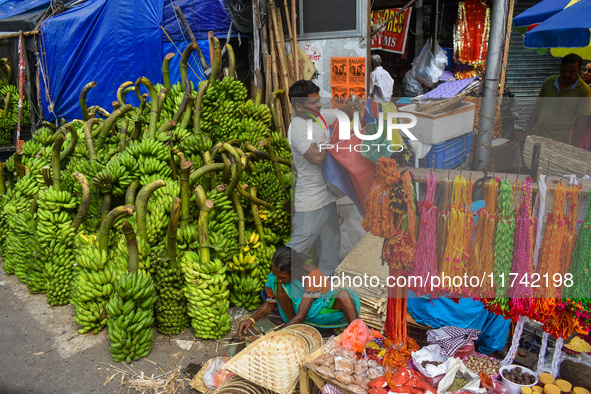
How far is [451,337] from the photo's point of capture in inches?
114

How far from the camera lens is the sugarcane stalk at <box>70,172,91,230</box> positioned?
4104mm

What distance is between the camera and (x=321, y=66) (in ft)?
20.0

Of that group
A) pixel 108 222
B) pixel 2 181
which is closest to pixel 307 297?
pixel 108 222

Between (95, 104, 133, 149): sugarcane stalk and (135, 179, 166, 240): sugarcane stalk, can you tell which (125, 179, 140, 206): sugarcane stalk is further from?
(95, 104, 133, 149): sugarcane stalk

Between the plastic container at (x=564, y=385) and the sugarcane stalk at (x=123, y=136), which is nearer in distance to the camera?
the plastic container at (x=564, y=385)

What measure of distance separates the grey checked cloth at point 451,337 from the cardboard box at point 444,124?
1248 millimetres

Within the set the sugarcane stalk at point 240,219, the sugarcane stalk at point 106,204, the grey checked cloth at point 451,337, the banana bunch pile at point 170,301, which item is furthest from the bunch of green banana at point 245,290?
the grey checked cloth at point 451,337

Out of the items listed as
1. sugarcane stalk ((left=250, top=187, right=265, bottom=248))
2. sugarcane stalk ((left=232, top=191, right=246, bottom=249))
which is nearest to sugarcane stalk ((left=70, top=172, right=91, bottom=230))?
sugarcane stalk ((left=232, top=191, right=246, bottom=249))

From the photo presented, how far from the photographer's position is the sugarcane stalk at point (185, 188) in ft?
12.0

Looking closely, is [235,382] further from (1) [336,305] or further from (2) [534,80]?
(2) [534,80]

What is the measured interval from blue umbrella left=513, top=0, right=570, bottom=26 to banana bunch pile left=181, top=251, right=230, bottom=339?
11.7 feet

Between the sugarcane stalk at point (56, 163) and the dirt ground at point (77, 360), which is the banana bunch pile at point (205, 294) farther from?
the sugarcane stalk at point (56, 163)

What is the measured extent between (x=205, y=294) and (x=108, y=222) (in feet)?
3.24

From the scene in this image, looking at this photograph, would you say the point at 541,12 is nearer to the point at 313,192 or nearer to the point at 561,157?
the point at 561,157
